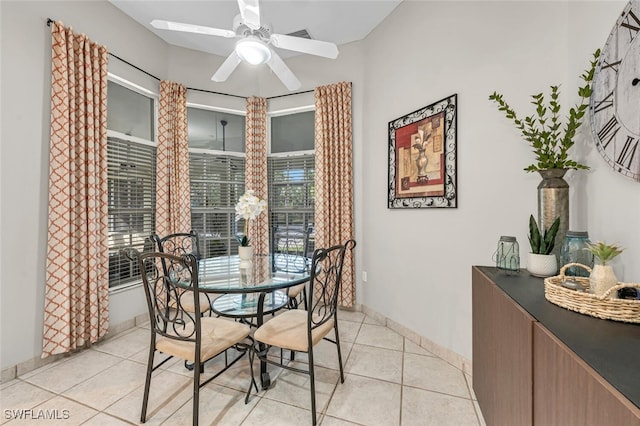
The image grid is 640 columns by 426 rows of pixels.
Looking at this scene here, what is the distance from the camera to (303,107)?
3609 millimetres

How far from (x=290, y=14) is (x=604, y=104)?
8.97 feet

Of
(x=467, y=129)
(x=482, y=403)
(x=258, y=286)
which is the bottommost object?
(x=482, y=403)

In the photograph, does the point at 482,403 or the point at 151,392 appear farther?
the point at 151,392

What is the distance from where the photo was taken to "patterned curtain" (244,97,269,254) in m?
3.67

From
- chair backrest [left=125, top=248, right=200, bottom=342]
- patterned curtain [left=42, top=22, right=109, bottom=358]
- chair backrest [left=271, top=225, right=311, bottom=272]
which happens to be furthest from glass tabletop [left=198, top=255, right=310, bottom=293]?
patterned curtain [left=42, top=22, right=109, bottom=358]

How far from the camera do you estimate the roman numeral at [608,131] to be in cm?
121

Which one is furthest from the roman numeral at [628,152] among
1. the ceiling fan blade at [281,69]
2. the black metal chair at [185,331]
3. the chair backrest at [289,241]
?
the chair backrest at [289,241]

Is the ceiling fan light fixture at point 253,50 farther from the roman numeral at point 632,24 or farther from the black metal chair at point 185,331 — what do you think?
the roman numeral at point 632,24

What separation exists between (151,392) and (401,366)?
1846 mm

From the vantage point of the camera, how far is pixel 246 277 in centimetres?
200

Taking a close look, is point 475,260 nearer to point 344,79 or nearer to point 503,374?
point 503,374

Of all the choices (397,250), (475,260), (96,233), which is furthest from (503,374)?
(96,233)

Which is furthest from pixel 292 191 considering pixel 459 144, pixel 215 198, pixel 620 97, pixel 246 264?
pixel 620 97

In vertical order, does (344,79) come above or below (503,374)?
above
